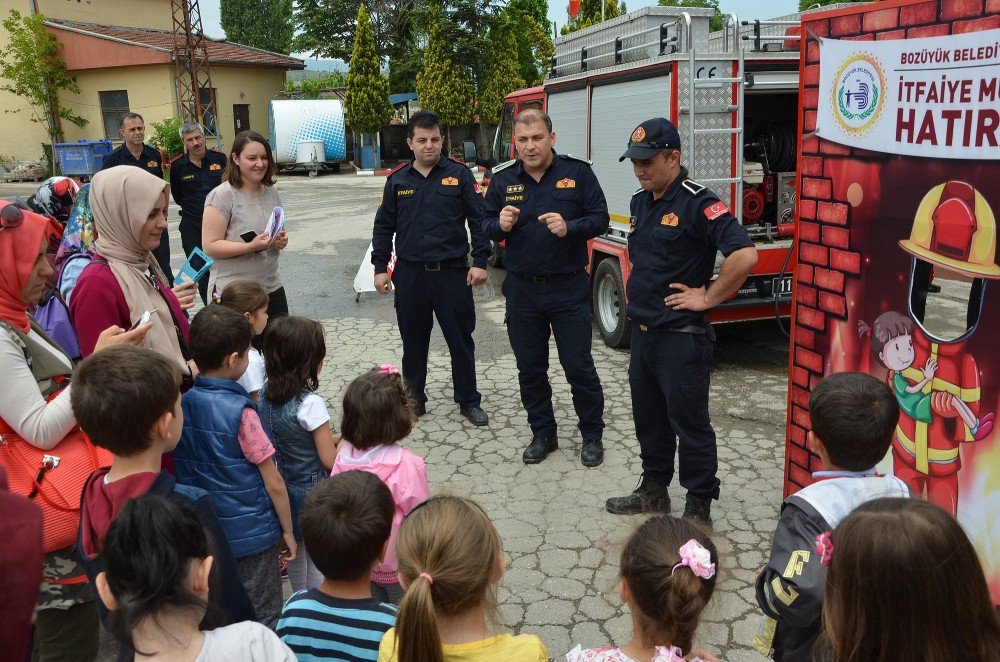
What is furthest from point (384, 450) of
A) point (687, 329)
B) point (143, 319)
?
point (687, 329)

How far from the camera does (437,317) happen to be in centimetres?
511

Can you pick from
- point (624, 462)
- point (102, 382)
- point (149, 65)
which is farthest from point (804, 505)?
point (149, 65)

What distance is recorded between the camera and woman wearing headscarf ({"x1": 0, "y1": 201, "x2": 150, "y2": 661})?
2.36 meters

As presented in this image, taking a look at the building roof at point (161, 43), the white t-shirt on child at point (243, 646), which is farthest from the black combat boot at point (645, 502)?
the building roof at point (161, 43)

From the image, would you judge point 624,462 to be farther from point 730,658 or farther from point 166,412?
point 166,412

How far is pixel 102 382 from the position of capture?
6.81 ft

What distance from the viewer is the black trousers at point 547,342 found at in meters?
4.54

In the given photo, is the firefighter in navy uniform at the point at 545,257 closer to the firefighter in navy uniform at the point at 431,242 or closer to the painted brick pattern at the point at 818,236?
the firefighter in navy uniform at the point at 431,242

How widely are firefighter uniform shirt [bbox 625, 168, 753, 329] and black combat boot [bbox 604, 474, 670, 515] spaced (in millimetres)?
900

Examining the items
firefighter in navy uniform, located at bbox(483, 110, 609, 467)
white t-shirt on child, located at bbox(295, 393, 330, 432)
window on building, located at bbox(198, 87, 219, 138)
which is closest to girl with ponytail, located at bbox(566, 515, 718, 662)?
white t-shirt on child, located at bbox(295, 393, 330, 432)

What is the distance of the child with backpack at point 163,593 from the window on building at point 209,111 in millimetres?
30063

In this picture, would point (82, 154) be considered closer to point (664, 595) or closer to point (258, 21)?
point (664, 595)

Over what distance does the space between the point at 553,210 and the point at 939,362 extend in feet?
7.39

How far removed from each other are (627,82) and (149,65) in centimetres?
2812
